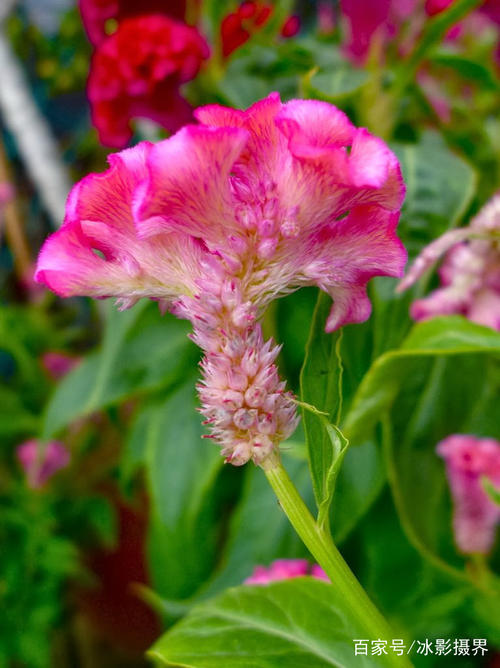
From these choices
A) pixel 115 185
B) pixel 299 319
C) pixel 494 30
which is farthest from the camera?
pixel 494 30

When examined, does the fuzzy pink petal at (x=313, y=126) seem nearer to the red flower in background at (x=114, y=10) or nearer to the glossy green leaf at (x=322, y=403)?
the glossy green leaf at (x=322, y=403)

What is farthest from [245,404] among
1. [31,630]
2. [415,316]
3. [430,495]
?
[31,630]

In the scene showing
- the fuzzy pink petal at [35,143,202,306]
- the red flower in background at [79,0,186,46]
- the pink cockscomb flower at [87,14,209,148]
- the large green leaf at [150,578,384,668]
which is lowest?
the large green leaf at [150,578,384,668]

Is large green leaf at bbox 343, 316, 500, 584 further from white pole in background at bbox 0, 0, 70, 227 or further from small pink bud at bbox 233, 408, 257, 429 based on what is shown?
white pole in background at bbox 0, 0, 70, 227

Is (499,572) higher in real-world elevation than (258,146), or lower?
lower

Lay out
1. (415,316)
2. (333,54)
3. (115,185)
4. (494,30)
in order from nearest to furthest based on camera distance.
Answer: (115,185) → (415,316) → (333,54) → (494,30)

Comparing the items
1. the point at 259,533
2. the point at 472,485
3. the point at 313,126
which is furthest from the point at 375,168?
the point at 259,533

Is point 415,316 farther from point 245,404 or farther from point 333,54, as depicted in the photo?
point 333,54

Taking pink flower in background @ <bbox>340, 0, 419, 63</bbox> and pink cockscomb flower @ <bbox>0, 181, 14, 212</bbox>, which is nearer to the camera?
pink flower in background @ <bbox>340, 0, 419, 63</bbox>

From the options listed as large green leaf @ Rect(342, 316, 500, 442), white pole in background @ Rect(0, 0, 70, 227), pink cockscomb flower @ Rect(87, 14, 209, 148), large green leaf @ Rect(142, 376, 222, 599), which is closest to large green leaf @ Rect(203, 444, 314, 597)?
large green leaf @ Rect(142, 376, 222, 599)
